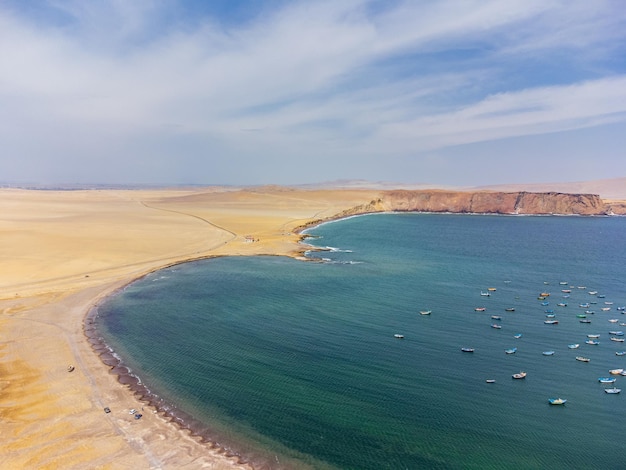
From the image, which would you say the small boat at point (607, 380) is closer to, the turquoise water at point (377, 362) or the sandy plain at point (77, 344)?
the turquoise water at point (377, 362)

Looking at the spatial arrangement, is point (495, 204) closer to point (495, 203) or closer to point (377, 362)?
point (495, 203)

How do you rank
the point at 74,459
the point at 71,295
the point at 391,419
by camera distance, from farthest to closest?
1. the point at 71,295
2. the point at 391,419
3. the point at 74,459

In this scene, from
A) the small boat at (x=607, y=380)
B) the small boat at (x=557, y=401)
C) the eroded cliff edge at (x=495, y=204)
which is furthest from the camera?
the eroded cliff edge at (x=495, y=204)

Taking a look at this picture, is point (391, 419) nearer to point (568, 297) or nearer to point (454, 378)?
point (454, 378)

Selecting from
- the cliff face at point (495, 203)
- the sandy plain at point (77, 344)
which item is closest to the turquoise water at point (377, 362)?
the sandy plain at point (77, 344)

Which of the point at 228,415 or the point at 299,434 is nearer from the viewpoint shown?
the point at 299,434

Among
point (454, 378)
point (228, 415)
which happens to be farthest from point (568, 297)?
point (228, 415)
